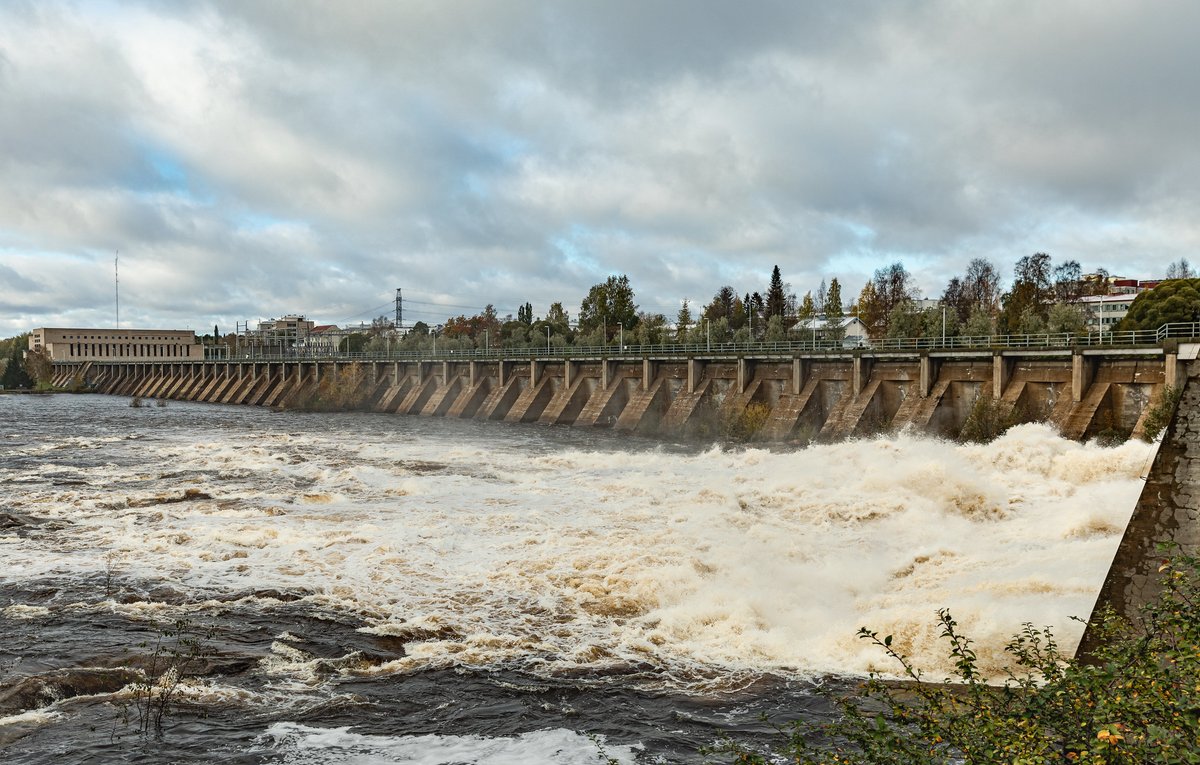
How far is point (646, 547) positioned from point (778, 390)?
3809 cm

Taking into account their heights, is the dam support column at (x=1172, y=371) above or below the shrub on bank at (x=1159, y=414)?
above

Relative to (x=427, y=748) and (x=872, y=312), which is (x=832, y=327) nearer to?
(x=872, y=312)

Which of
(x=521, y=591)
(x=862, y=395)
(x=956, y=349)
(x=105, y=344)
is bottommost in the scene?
(x=521, y=591)

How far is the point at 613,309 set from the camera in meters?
124

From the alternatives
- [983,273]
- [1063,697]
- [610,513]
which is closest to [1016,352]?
[610,513]

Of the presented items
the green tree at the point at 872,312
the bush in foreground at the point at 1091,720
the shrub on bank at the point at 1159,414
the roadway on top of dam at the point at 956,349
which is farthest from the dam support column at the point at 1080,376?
the green tree at the point at 872,312

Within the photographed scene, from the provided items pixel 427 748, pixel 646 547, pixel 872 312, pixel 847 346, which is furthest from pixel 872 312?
pixel 427 748

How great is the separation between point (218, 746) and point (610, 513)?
16967 mm

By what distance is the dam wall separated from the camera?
4181 cm

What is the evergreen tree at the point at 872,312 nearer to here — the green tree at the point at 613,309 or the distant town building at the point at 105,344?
the green tree at the point at 613,309

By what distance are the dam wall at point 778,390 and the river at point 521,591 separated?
26.4 ft

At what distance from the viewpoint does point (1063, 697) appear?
816 centimetres

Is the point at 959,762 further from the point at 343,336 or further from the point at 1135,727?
the point at 343,336

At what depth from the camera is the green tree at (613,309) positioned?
124m
